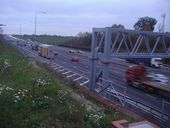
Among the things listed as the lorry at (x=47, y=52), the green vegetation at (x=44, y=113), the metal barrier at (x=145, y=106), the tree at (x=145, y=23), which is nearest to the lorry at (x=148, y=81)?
the metal barrier at (x=145, y=106)

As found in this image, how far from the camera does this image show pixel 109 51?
2466 cm

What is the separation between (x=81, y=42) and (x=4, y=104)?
334ft

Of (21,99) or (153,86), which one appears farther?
(153,86)

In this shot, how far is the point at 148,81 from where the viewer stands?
3127 cm

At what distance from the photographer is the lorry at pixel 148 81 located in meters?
27.8

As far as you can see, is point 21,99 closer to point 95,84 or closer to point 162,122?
point 162,122

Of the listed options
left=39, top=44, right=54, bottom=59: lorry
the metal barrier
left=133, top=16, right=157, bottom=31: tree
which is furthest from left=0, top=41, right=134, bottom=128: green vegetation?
left=133, top=16, right=157, bottom=31: tree

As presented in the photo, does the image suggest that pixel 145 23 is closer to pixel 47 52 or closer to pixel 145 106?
pixel 47 52

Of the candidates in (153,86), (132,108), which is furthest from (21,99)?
(153,86)

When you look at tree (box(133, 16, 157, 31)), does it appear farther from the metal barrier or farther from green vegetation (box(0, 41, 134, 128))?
green vegetation (box(0, 41, 134, 128))

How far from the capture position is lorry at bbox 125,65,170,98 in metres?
27.8

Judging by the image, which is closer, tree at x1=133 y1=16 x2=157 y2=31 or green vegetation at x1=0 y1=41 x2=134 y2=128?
green vegetation at x1=0 y1=41 x2=134 y2=128

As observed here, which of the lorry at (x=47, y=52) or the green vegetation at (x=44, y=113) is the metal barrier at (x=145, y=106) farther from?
the lorry at (x=47, y=52)

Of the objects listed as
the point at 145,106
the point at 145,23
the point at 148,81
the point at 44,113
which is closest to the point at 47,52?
the point at 148,81
